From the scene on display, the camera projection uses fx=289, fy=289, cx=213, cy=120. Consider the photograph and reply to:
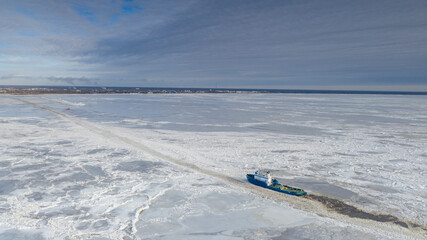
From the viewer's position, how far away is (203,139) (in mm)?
16547

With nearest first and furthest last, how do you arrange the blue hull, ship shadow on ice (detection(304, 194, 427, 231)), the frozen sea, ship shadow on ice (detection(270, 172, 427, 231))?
the frozen sea
ship shadow on ice (detection(304, 194, 427, 231))
ship shadow on ice (detection(270, 172, 427, 231))
the blue hull

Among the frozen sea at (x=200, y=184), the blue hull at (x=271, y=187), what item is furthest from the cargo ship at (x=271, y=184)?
the frozen sea at (x=200, y=184)

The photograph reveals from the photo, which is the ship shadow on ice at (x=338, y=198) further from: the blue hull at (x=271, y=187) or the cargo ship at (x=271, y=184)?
the cargo ship at (x=271, y=184)

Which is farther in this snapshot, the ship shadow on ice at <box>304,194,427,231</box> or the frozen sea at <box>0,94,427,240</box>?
the ship shadow on ice at <box>304,194,427,231</box>

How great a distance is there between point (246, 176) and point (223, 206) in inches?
97.6

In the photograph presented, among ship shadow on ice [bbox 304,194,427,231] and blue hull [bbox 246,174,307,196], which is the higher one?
blue hull [bbox 246,174,307,196]

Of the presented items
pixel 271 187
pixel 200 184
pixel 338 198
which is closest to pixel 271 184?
pixel 271 187

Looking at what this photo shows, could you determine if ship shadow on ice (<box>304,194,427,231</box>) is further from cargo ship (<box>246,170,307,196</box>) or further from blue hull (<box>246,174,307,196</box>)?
cargo ship (<box>246,170,307,196</box>)

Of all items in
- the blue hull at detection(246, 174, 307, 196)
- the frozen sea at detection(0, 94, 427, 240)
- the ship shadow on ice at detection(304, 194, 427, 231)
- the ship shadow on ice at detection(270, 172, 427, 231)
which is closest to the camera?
the frozen sea at detection(0, 94, 427, 240)

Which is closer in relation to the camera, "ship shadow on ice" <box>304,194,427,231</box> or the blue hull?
"ship shadow on ice" <box>304,194,427,231</box>

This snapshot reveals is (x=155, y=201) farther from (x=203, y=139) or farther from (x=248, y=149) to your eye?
(x=203, y=139)

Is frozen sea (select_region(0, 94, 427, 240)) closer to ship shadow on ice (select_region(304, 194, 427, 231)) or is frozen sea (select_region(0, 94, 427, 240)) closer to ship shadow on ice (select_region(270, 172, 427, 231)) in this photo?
ship shadow on ice (select_region(270, 172, 427, 231))

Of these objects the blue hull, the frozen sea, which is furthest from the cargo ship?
the frozen sea

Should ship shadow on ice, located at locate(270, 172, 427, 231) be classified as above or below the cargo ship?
below
